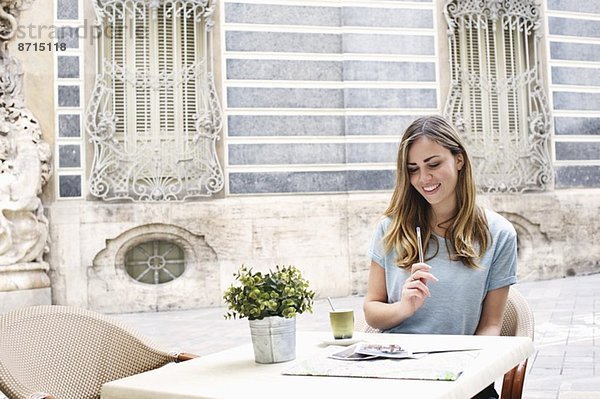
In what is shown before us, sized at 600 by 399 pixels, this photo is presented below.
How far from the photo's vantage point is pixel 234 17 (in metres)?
9.95

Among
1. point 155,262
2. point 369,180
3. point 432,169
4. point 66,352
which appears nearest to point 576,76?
point 369,180

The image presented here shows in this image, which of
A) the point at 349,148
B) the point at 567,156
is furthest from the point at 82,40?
the point at 567,156

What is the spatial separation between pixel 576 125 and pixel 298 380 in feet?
34.1

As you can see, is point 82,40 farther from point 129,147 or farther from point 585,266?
point 585,266

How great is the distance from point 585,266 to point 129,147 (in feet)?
23.3

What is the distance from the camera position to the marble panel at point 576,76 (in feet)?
→ 36.5

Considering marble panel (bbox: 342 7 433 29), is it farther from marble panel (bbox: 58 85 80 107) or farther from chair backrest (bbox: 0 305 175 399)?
chair backrest (bbox: 0 305 175 399)

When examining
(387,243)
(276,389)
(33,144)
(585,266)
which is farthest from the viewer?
(585,266)

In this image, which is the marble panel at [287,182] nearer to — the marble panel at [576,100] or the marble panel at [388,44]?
the marble panel at [388,44]

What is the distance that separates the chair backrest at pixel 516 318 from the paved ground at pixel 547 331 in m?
1.72

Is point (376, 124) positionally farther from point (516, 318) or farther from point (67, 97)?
point (516, 318)

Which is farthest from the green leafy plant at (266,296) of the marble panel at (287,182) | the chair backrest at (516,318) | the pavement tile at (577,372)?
the marble panel at (287,182)

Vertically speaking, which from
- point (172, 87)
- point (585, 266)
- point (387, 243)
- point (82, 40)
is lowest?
point (585, 266)

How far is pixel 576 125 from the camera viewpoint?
11.2m
